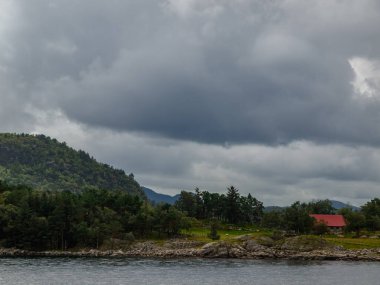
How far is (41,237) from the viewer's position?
6826 inches

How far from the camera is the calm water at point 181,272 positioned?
104375 millimetres

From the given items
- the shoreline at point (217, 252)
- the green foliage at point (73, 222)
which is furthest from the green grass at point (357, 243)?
the green foliage at point (73, 222)

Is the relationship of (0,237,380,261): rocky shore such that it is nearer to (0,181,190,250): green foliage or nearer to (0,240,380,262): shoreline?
(0,240,380,262): shoreline

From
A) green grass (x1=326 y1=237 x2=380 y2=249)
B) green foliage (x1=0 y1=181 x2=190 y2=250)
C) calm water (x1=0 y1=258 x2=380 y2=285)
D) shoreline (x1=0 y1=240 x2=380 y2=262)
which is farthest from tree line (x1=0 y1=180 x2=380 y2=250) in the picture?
calm water (x1=0 y1=258 x2=380 y2=285)

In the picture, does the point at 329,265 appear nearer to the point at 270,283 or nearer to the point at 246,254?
the point at 246,254

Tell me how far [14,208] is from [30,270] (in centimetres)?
6883

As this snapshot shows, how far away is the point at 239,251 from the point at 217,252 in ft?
22.5

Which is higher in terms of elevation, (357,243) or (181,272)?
(357,243)

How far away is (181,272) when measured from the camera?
118 metres

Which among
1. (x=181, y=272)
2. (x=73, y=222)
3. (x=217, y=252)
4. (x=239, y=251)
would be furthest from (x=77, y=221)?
(x=181, y=272)

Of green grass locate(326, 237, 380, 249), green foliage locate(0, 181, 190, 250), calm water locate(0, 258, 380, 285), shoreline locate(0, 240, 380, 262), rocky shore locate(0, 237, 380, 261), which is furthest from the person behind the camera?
green foliage locate(0, 181, 190, 250)

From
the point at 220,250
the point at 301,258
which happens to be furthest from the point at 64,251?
the point at 301,258

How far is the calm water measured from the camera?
4109 inches

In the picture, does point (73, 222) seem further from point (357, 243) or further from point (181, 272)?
point (357, 243)
